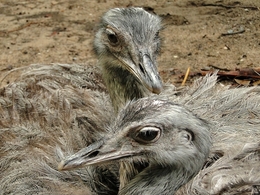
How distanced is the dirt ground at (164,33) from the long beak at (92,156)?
2320mm

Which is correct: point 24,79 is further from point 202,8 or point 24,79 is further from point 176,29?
point 202,8

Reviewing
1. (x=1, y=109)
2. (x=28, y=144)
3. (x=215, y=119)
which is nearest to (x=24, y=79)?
(x=1, y=109)

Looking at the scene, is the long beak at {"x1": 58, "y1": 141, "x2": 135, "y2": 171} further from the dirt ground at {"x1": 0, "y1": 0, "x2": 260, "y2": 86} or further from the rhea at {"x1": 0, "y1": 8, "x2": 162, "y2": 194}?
the dirt ground at {"x1": 0, "y1": 0, "x2": 260, "y2": 86}

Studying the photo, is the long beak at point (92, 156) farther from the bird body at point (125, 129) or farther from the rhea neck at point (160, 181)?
the rhea neck at point (160, 181)

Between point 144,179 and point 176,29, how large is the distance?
3226mm

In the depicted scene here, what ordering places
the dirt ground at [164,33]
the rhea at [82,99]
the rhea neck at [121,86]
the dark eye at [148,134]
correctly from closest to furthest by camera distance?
the dark eye at [148,134]
the rhea at [82,99]
the rhea neck at [121,86]
the dirt ground at [164,33]

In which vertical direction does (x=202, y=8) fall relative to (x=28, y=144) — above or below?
below

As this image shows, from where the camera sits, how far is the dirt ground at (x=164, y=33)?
17.0 ft

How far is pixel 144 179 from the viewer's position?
103 inches

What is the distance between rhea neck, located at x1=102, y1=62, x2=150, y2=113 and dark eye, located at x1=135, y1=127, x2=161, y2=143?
712mm

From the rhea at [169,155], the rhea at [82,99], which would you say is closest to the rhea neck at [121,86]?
the rhea at [82,99]

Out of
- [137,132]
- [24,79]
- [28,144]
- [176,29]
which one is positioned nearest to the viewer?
[137,132]

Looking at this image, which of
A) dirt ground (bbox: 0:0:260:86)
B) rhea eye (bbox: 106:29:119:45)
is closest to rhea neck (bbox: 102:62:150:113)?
rhea eye (bbox: 106:29:119:45)

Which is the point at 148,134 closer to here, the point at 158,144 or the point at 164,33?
the point at 158,144
